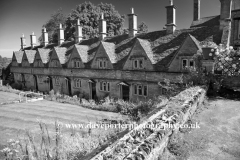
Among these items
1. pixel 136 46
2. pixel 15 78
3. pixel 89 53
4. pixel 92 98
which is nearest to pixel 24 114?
pixel 92 98

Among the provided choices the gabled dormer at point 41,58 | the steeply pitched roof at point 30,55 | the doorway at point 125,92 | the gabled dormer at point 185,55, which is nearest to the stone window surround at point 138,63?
the doorway at point 125,92

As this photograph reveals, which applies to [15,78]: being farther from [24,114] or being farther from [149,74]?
[149,74]

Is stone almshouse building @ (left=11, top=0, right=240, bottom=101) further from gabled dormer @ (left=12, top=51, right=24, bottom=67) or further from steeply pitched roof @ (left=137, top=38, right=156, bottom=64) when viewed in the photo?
gabled dormer @ (left=12, top=51, right=24, bottom=67)

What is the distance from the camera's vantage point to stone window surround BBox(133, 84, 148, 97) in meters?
20.5

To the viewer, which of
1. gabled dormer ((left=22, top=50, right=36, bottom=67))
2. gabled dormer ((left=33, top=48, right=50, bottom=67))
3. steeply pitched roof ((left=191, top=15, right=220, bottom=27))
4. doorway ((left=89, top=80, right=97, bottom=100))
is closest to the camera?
doorway ((left=89, top=80, right=97, bottom=100))

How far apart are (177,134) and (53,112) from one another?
16098mm

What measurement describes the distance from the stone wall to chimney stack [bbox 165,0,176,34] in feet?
55.3

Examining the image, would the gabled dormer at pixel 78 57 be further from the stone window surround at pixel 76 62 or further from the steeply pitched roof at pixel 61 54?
the steeply pitched roof at pixel 61 54

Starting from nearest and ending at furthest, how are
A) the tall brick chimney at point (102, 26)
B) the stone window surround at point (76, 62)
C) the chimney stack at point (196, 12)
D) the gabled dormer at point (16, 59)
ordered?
the stone window surround at point (76, 62)
the tall brick chimney at point (102, 26)
the chimney stack at point (196, 12)
the gabled dormer at point (16, 59)

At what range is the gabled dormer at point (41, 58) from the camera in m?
32.3

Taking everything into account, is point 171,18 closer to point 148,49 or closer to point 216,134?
point 148,49

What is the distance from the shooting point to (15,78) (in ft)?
134

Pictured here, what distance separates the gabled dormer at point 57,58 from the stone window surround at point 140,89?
1426 centimetres

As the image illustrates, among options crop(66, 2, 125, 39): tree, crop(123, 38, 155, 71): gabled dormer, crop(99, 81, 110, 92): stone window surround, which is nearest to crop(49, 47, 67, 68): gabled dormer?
crop(99, 81, 110, 92): stone window surround
